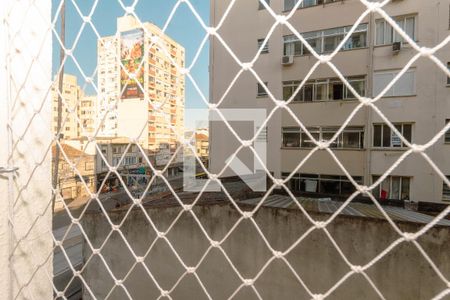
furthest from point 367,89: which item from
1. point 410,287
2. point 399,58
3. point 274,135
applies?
point 410,287

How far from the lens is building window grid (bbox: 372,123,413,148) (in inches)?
181

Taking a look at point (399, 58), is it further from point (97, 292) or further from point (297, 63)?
point (97, 292)

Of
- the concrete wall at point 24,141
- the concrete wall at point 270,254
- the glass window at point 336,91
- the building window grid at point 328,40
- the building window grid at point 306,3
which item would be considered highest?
the building window grid at point 306,3

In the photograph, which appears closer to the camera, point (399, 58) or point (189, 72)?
point (189, 72)

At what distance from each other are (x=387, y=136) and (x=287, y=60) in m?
2.29

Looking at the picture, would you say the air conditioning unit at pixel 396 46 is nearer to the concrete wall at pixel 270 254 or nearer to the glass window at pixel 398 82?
the glass window at pixel 398 82

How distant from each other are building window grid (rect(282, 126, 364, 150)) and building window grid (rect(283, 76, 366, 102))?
1.92 feet

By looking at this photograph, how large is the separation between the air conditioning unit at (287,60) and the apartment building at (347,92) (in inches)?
0.7

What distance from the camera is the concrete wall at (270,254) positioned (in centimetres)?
165

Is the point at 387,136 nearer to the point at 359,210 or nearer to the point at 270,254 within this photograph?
the point at 359,210

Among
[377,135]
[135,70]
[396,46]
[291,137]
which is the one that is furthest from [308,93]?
[135,70]

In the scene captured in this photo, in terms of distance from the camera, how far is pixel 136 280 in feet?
8.21

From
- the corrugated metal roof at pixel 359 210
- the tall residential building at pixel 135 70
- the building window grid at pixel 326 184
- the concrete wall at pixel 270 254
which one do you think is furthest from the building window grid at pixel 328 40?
the tall residential building at pixel 135 70

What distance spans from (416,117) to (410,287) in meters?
3.76
